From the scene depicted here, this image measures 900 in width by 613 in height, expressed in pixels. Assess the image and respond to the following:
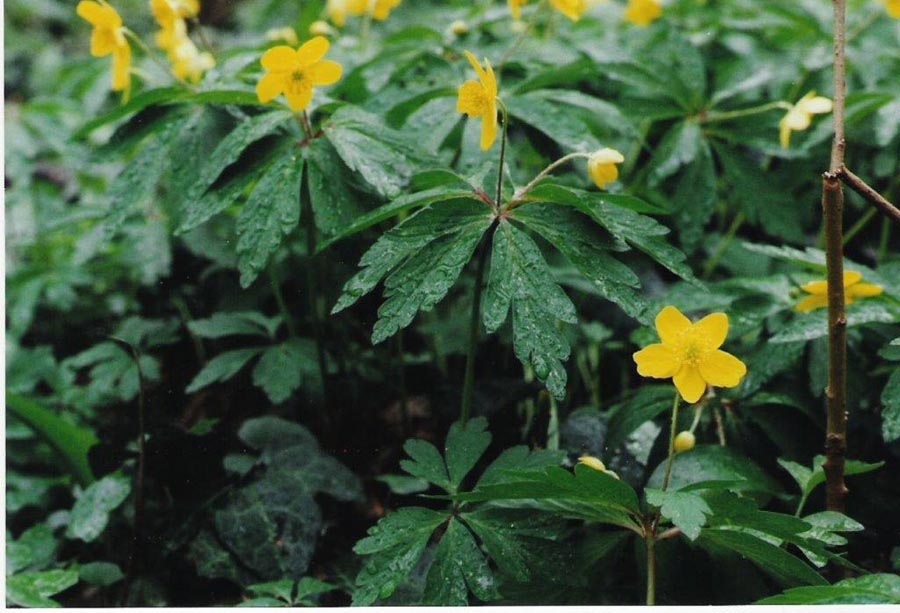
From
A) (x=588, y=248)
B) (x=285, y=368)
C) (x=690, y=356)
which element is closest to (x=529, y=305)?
(x=588, y=248)

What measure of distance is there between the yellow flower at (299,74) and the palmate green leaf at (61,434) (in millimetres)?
847

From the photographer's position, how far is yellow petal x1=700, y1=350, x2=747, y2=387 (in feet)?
3.64

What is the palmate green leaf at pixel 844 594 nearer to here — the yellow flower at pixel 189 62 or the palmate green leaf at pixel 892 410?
the palmate green leaf at pixel 892 410

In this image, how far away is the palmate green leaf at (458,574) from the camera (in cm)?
106

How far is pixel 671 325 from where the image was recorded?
1.12m

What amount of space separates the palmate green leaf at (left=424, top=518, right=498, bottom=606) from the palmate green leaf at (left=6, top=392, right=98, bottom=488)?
916 millimetres

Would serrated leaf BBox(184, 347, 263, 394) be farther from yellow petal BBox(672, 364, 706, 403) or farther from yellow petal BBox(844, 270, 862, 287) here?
yellow petal BBox(844, 270, 862, 287)

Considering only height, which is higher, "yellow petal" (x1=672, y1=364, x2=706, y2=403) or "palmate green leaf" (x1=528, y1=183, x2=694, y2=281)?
"palmate green leaf" (x1=528, y1=183, x2=694, y2=281)

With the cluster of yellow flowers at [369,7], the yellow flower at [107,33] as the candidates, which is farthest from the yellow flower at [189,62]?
the cluster of yellow flowers at [369,7]

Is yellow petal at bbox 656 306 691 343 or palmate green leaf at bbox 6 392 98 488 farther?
palmate green leaf at bbox 6 392 98 488

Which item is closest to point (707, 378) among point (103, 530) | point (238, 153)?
point (238, 153)

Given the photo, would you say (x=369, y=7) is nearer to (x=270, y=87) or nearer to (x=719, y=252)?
(x=270, y=87)

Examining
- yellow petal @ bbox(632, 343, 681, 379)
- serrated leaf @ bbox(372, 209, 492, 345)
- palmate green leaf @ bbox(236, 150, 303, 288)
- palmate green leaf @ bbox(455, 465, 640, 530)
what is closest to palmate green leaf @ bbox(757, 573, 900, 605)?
palmate green leaf @ bbox(455, 465, 640, 530)

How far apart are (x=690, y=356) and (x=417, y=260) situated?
398 mm
